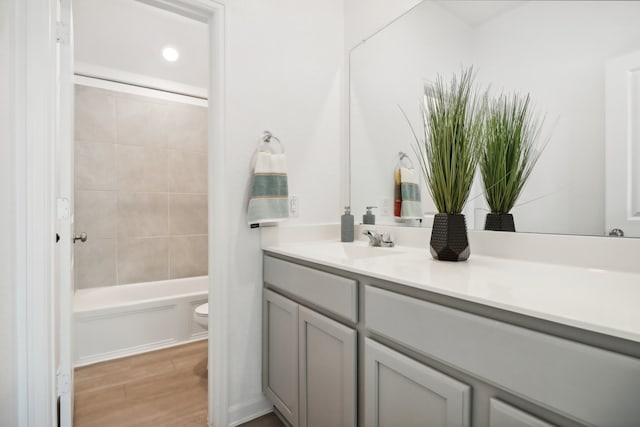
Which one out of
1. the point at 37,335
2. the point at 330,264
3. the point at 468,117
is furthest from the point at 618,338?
the point at 37,335

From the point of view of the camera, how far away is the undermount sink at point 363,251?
1.48m

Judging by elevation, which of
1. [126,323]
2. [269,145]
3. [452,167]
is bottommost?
[126,323]

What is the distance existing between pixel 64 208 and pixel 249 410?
4.16 feet

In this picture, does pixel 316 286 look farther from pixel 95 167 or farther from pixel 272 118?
pixel 95 167

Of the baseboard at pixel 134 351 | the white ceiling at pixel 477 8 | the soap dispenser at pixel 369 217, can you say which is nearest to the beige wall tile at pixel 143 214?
the baseboard at pixel 134 351

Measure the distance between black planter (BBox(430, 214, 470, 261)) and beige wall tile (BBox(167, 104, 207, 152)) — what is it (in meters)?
2.75

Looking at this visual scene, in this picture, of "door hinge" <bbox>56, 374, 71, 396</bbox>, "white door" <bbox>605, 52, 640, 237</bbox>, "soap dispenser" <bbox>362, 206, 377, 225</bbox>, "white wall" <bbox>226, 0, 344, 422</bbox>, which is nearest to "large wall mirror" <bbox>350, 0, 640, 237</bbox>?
"white door" <bbox>605, 52, 640, 237</bbox>

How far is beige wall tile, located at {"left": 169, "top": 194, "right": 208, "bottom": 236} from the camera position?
308cm

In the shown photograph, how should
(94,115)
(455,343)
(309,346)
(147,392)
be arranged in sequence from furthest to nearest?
(94,115) < (147,392) < (309,346) < (455,343)

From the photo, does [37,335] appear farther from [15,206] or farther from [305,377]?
[305,377]

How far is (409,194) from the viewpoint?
5.39 ft

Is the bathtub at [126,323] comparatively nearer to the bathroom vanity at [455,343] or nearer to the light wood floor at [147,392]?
the light wood floor at [147,392]

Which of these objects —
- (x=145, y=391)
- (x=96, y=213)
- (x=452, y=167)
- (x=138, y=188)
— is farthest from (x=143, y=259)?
(x=452, y=167)

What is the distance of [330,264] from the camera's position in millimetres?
1142
